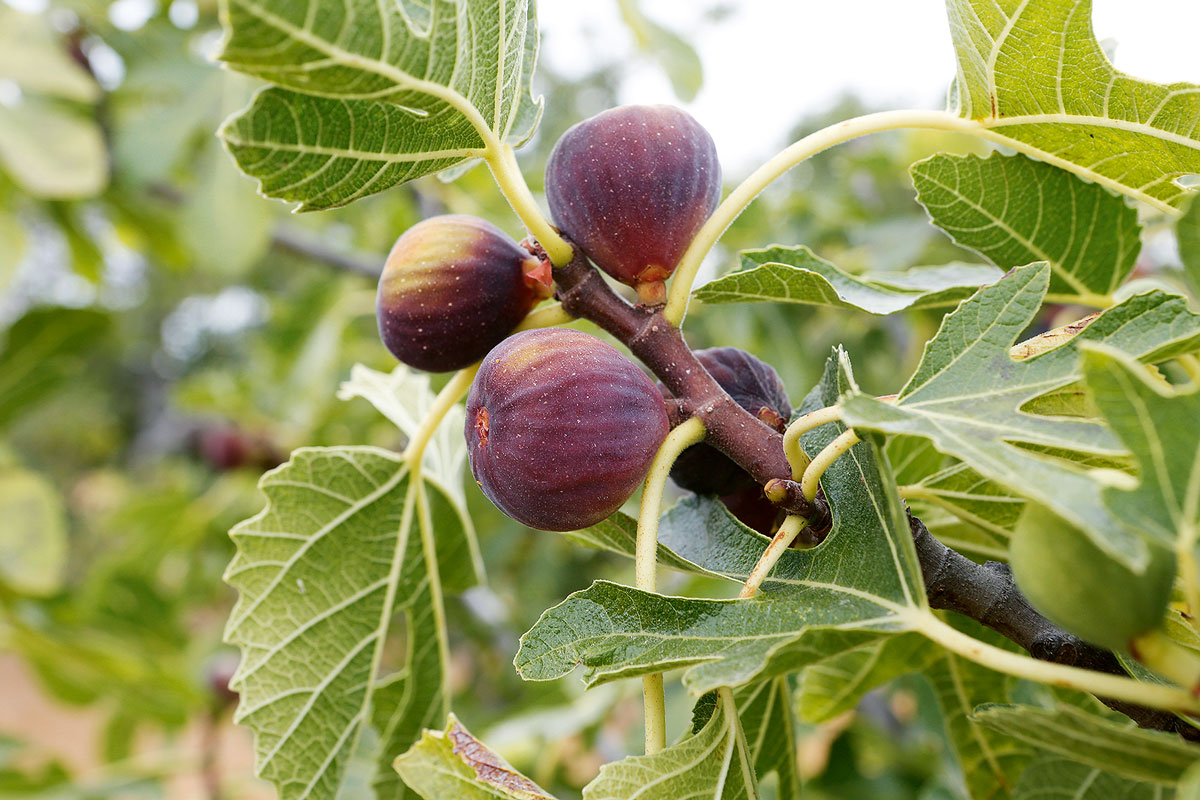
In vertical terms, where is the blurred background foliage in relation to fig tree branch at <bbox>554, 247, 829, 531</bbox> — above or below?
below

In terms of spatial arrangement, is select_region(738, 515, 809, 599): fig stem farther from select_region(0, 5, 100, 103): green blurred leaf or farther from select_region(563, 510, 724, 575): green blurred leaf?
select_region(0, 5, 100, 103): green blurred leaf

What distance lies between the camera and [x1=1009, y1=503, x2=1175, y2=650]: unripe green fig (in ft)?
1.94

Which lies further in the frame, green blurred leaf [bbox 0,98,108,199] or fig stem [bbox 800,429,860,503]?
green blurred leaf [bbox 0,98,108,199]

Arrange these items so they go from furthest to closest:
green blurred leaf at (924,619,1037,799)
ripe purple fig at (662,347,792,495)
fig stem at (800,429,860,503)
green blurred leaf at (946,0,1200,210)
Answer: green blurred leaf at (924,619,1037,799) → ripe purple fig at (662,347,792,495) → green blurred leaf at (946,0,1200,210) → fig stem at (800,429,860,503)

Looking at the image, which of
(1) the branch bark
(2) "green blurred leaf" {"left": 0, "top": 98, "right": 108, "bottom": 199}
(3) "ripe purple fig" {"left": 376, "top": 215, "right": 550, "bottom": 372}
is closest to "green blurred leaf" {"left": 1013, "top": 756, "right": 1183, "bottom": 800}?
(1) the branch bark

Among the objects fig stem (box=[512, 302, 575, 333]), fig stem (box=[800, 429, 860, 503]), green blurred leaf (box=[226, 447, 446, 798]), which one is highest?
fig stem (box=[512, 302, 575, 333])

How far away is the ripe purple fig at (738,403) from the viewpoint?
104 cm

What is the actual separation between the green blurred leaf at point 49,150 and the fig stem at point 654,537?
2.74m

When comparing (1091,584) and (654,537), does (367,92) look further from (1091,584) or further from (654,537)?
(1091,584)

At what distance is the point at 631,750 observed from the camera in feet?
7.91

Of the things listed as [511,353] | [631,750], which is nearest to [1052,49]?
[511,353]

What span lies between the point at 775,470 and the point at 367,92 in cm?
52

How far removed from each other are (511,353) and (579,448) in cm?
13

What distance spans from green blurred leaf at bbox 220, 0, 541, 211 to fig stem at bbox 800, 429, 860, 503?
0.46m
